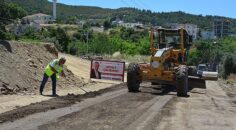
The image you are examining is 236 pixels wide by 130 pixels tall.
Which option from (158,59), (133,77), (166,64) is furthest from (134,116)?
(166,64)

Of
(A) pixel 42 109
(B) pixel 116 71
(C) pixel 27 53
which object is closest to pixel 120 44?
(B) pixel 116 71

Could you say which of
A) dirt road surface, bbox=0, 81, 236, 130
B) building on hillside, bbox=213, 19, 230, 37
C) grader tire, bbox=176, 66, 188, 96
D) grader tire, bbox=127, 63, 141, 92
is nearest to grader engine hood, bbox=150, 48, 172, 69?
grader tire, bbox=127, 63, 141, 92

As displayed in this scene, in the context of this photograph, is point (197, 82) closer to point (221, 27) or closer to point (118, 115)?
point (118, 115)

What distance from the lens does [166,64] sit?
23.1m

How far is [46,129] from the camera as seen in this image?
36.5 feet

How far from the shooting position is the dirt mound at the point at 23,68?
19625 mm

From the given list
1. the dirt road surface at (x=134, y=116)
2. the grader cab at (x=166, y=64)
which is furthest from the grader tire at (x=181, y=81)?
the dirt road surface at (x=134, y=116)

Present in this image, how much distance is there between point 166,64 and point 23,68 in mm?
6874

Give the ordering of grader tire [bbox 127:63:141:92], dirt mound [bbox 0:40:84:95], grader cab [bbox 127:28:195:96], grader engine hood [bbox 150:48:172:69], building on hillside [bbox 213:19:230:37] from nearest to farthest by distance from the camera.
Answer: dirt mound [bbox 0:40:84:95], grader cab [bbox 127:28:195:96], grader engine hood [bbox 150:48:172:69], grader tire [bbox 127:63:141:92], building on hillside [bbox 213:19:230:37]

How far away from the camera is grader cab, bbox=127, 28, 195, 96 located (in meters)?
21.7

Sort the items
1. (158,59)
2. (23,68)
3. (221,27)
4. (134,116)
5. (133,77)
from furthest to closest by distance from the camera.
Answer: (221,27) < (133,77) < (158,59) < (23,68) < (134,116)

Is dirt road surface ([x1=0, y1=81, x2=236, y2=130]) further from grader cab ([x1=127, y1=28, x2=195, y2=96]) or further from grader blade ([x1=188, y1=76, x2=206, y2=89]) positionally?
grader blade ([x1=188, y1=76, x2=206, y2=89])

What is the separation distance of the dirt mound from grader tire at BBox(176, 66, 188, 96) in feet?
19.6

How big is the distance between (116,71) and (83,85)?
168 inches
